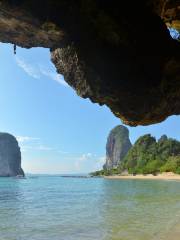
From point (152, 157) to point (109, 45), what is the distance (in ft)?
500

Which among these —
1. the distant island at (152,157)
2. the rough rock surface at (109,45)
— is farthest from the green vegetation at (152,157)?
the rough rock surface at (109,45)

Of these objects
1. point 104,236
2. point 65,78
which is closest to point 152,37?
point 65,78

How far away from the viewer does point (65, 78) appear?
32.8ft

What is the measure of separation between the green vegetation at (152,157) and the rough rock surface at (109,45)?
11867 centimetres

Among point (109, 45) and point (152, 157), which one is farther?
point (152, 157)

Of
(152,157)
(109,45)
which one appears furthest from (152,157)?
(109,45)

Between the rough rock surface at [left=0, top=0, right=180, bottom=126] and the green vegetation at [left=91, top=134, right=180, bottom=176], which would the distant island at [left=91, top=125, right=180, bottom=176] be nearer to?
the green vegetation at [left=91, top=134, right=180, bottom=176]

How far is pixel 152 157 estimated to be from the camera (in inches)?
6211

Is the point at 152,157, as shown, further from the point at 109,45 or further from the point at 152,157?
the point at 109,45

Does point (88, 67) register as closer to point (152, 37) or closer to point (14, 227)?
point (152, 37)

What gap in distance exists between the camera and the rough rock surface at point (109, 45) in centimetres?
808

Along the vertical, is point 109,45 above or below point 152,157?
below

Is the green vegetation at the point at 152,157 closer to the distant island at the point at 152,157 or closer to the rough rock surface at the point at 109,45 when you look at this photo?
the distant island at the point at 152,157

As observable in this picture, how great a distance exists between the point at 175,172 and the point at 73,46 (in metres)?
122
